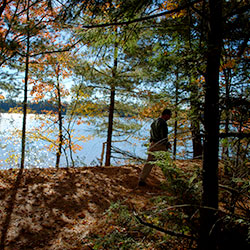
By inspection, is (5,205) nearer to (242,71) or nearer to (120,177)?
(120,177)

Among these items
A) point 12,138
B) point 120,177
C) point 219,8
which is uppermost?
point 219,8

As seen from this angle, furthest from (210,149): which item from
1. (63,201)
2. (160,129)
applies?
(63,201)

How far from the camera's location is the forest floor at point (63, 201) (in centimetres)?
298

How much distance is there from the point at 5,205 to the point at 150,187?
3.32m

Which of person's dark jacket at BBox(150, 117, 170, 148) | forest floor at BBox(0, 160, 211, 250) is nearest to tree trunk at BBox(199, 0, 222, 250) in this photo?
forest floor at BBox(0, 160, 211, 250)

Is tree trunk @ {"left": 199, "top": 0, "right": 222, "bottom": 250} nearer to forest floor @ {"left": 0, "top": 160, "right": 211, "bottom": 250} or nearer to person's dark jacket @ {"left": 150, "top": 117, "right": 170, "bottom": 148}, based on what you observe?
forest floor @ {"left": 0, "top": 160, "right": 211, "bottom": 250}

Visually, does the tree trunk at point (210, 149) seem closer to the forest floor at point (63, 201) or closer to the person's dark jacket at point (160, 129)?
the forest floor at point (63, 201)

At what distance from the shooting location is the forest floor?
2.98 metres

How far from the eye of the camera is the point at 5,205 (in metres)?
3.75

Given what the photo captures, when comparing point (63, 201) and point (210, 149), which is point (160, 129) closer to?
point (210, 149)

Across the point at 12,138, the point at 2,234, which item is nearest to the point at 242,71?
the point at 2,234

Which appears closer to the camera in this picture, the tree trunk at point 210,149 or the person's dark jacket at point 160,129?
the tree trunk at point 210,149

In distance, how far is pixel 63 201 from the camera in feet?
13.5

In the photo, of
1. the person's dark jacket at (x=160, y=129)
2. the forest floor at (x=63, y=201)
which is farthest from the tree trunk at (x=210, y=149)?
the person's dark jacket at (x=160, y=129)
